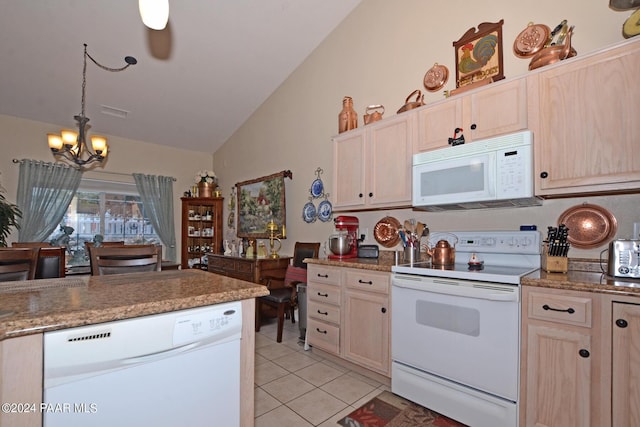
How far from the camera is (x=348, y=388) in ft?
7.23

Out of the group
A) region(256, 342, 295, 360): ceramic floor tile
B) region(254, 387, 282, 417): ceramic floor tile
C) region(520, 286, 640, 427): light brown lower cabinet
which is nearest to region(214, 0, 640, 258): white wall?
region(520, 286, 640, 427): light brown lower cabinet

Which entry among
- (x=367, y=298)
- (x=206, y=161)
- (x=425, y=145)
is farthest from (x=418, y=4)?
(x=206, y=161)

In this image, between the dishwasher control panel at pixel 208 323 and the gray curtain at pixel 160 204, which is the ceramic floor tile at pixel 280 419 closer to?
the dishwasher control panel at pixel 208 323

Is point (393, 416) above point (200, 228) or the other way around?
the other way around

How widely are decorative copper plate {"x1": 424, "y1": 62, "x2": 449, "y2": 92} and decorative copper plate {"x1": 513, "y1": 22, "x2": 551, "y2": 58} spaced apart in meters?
0.52

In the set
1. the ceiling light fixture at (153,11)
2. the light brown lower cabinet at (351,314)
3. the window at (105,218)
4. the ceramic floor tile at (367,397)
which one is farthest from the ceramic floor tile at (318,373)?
the window at (105,218)

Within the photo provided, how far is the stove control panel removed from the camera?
2018 mm

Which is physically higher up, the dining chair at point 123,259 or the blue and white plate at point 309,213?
the blue and white plate at point 309,213

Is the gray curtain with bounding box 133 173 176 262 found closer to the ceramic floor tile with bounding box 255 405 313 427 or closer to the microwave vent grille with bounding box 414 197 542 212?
the ceramic floor tile with bounding box 255 405 313 427

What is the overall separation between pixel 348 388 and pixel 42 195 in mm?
4878

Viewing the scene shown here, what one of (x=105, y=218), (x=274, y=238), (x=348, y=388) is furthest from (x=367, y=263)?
(x=105, y=218)

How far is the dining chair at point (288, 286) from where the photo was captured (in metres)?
3.13

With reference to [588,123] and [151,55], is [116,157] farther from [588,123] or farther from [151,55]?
[588,123]

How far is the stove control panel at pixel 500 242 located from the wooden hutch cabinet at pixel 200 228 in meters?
4.33
